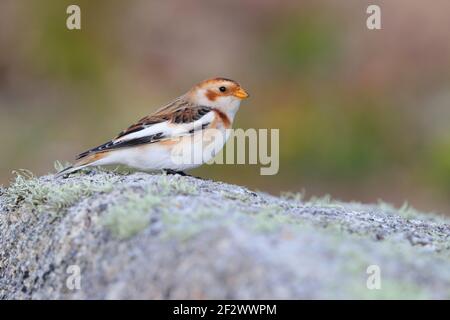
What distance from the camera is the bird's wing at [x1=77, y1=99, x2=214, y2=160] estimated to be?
24.6 ft

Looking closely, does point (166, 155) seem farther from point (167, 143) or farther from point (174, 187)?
point (174, 187)

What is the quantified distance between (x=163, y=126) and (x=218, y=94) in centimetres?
99

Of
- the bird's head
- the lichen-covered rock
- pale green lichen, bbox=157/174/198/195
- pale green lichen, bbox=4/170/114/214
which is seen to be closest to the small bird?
the bird's head

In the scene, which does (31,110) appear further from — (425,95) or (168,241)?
(168,241)

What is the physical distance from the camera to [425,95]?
15938 mm

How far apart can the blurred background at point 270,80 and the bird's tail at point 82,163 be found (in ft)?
21.2

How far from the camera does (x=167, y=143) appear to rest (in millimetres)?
7527

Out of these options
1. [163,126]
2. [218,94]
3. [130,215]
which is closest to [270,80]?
[218,94]

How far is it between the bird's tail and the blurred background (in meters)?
6.47

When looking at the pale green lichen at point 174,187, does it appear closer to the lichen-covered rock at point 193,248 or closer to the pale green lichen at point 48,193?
the lichen-covered rock at point 193,248

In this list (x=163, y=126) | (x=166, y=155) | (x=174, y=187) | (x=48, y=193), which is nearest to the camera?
(x=174, y=187)

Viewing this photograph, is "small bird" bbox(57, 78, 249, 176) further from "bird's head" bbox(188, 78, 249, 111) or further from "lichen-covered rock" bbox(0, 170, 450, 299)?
"lichen-covered rock" bbox(0, 170, 450, 299)

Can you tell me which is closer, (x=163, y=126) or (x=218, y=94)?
(x=163, y=126)
